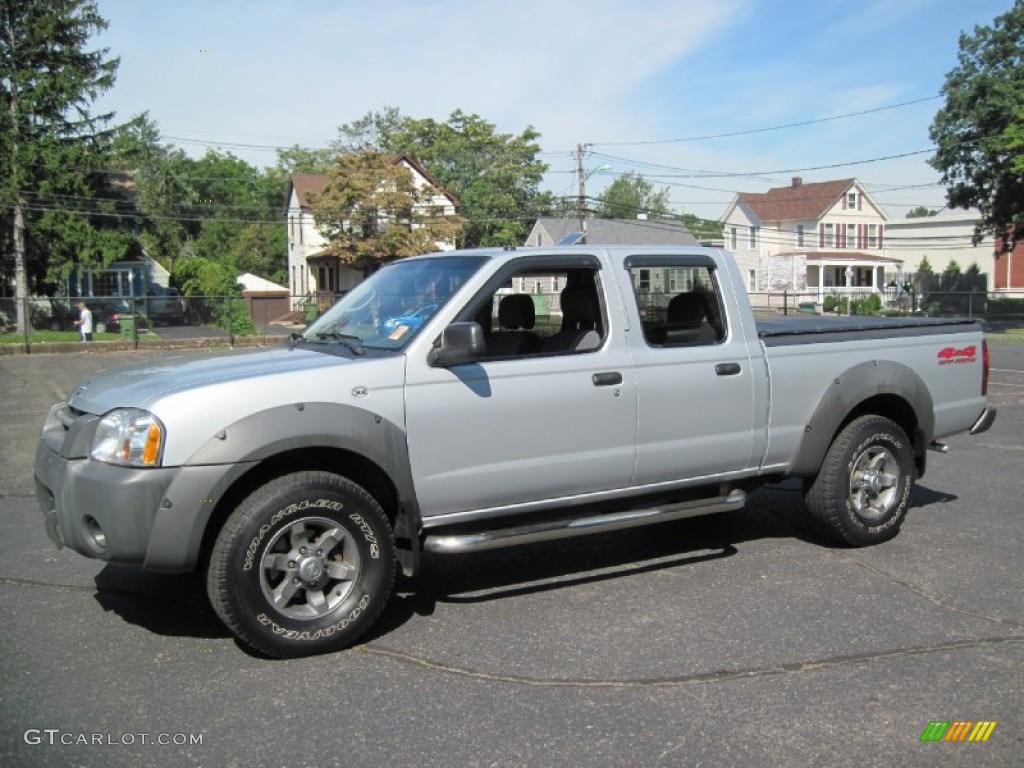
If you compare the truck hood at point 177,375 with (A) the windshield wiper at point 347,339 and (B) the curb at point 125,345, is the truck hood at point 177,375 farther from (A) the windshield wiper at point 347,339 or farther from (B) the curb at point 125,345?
(B) the curb at point 125,345

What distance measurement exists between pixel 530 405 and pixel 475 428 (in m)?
0.34

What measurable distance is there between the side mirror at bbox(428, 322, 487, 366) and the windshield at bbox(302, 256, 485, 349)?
26 cm

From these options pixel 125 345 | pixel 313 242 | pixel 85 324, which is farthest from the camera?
pixel 313 242

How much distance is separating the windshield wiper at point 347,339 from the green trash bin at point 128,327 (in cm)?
2630

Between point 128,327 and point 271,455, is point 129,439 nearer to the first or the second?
point 271,455

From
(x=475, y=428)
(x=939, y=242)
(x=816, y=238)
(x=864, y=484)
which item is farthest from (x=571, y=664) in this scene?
(x=939, y=242)

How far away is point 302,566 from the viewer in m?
4.30

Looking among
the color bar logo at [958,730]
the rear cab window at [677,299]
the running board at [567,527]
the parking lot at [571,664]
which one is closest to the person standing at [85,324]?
the parking lot at [571,664]

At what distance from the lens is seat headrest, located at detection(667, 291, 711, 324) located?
569 cm

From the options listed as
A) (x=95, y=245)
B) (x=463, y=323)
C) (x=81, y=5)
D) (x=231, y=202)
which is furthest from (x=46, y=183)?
(x=231, y=202)

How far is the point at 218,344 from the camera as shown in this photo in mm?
30328

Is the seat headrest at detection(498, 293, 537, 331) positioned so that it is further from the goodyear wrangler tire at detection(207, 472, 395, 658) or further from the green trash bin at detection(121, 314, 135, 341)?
the green trash bin at detection(121, 314, 135, 341)

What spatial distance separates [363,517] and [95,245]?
37162 millimetres

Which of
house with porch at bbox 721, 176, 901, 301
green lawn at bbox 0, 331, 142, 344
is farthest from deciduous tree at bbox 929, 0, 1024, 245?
green lawn at bbox 0, 331, 142, 344
